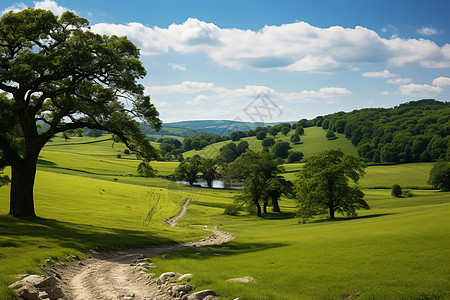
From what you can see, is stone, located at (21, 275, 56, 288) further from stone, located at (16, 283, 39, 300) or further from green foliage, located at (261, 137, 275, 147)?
green foliage, located at (261, 137, 275, 147)

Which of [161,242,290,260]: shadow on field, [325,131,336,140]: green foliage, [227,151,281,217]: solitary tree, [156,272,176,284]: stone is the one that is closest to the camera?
[156,272,176,284]: stone

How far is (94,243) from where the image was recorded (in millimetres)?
23250

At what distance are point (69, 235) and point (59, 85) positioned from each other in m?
15.6

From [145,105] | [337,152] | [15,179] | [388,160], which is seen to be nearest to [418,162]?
[388,160]

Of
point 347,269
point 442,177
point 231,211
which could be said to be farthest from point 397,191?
point 347,269

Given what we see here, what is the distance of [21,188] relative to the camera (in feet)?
89.5

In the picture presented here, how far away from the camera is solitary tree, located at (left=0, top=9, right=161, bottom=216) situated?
83.5 ft

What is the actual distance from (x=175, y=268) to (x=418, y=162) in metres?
147

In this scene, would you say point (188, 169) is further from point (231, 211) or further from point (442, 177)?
point (442, 177)

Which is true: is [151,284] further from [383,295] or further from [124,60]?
[124,60]

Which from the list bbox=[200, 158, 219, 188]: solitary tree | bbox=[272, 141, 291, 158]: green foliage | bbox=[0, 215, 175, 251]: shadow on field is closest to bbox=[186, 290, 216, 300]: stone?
bbox=[0, 215, 175, 251]: shadow on field

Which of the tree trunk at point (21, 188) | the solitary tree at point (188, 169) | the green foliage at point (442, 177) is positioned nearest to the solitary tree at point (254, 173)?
the solitary tree at point (188, 169)

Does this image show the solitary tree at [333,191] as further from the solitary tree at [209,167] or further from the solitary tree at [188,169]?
the solitary tree at [188,169]

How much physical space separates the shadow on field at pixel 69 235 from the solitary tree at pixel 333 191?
81.7 feet
